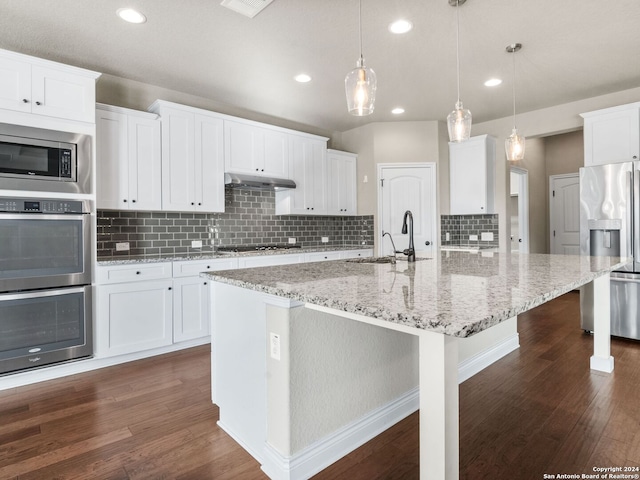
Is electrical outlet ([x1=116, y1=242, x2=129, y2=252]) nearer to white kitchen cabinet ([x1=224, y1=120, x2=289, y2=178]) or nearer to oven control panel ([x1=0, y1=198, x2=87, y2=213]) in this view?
oven control panel ([x1=0, y1=198, x2=87, y2=213])

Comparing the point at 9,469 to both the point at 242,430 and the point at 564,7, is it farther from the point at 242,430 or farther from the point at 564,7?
the point at 564,7

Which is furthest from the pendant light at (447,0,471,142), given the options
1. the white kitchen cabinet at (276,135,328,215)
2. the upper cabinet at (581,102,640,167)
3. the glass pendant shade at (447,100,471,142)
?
the white kitchen cabinet at (276,135,328,215)

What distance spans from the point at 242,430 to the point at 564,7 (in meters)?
3.36

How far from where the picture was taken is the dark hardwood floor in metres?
1.72

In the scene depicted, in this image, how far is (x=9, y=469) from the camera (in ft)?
5.66

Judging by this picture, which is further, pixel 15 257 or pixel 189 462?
pixel 15 257

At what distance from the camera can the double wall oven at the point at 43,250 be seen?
261 cm

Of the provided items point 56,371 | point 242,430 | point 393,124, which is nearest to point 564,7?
point 393,124

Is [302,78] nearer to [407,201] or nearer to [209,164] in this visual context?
[209,164]

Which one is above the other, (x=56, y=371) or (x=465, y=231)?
(x=465, y=231)

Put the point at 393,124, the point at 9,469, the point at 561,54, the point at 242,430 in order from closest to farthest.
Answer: the point at 9,469
the point at 242,430
the point at 561,54
the point at 393,124

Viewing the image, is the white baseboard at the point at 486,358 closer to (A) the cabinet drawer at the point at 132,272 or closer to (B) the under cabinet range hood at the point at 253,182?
(A) the cabinet drawer at the point at 132,272

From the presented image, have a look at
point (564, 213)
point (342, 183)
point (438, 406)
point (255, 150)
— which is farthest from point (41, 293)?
point (564, 213)

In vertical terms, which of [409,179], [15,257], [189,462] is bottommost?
[189,462]
